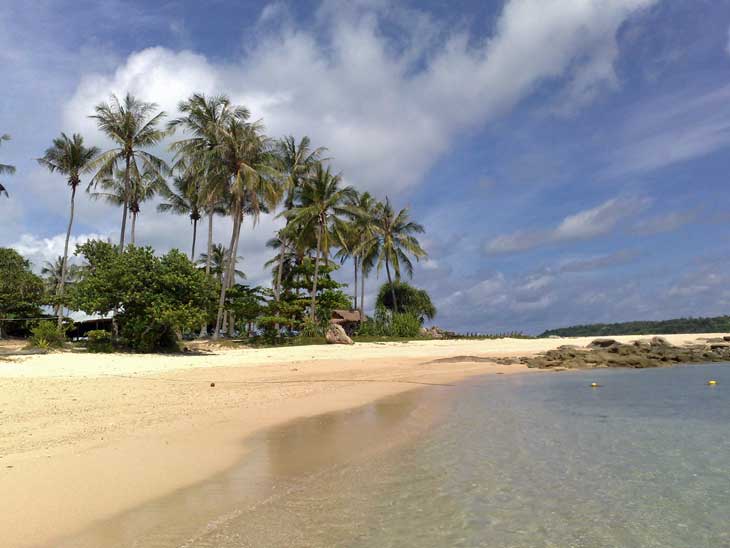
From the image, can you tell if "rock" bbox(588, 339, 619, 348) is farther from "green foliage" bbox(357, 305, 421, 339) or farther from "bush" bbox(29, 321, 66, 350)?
"bush" bbox(29, 321, 66, 350)

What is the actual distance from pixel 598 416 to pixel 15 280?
3415 centimetres

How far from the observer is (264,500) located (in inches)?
186

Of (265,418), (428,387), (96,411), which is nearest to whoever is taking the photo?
(96,411)

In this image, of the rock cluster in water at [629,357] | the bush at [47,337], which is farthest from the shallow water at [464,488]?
the bush at [47,337]

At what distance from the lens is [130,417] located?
26.6 ft

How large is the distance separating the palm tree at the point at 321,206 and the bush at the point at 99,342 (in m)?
12.5

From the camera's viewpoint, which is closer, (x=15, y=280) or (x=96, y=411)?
(x=96, y=411)

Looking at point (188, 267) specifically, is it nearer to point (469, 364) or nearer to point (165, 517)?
point (469, 364)

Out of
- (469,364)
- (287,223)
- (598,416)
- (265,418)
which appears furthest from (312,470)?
(287,223)

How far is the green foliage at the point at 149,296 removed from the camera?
20.1 m

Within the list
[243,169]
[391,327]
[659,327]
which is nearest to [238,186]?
[243,169]

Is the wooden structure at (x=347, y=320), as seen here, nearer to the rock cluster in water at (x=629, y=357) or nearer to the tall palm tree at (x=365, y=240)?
the tall palm tree at (x=365, y=240)

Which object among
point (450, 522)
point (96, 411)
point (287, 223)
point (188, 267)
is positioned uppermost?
point (287, 223)

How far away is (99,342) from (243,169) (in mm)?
12783
